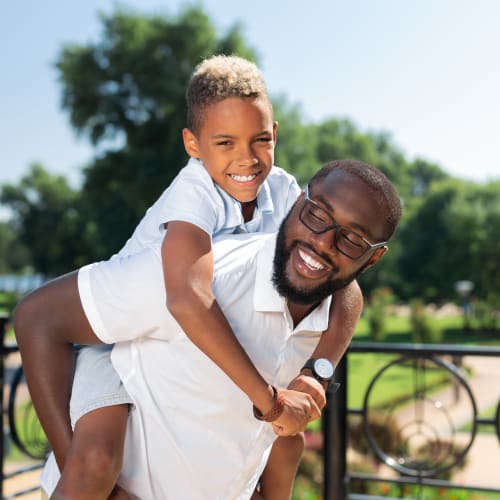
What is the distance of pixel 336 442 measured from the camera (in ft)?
11.8

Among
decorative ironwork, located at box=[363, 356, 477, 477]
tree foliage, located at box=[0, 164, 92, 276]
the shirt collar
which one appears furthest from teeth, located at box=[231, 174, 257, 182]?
tree foliage, located at box=[0, 164, 92, 276]

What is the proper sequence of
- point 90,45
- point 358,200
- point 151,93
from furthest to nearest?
1. point 90,45
2. point 151,93
3. point 358,200

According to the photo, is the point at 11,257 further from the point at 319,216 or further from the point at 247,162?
the point at 319,216

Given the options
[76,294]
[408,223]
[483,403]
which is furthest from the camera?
[408,223]

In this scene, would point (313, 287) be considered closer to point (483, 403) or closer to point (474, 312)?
point (483, 403)

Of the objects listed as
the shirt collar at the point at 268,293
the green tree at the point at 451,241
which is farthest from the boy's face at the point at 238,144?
the green tree at the point at 451,241

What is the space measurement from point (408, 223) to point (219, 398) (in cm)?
4331

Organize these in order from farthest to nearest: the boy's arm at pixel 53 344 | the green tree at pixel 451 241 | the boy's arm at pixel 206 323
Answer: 1. the green tree at pixel 451 241
2. the boy's arm at pixel 53 344
3. the boy's arm at pixel 206 323

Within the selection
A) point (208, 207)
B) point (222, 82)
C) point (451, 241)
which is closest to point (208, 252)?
point (208, 207)

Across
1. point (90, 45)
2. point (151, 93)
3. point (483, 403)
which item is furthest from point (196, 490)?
point (90, 45)

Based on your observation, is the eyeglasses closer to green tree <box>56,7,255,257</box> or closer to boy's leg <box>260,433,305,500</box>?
boy's leg <box>260,433,305,500</box>

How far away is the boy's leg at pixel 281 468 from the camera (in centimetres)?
198

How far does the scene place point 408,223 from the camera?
143 ft

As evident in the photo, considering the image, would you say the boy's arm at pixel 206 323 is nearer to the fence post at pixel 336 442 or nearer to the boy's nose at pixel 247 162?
the boy's nose at pixel 247 162
